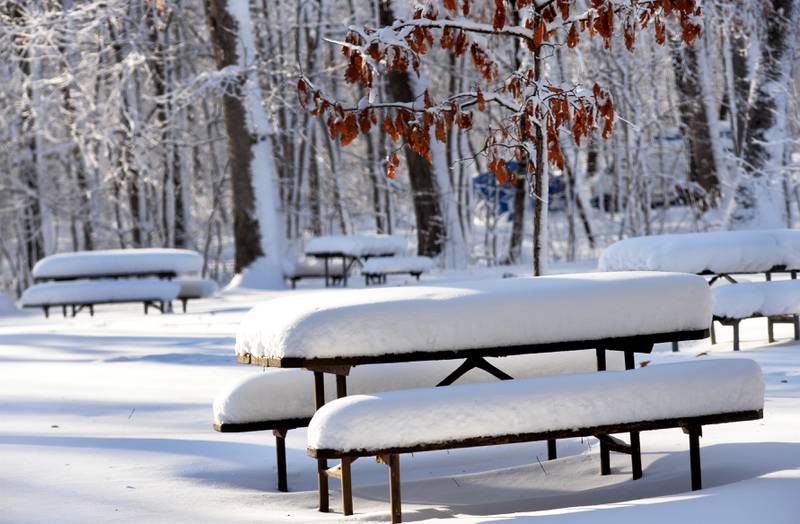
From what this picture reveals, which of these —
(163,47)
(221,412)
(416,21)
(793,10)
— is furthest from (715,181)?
(221,412)

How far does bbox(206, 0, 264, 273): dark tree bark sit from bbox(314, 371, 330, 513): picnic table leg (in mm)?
14210

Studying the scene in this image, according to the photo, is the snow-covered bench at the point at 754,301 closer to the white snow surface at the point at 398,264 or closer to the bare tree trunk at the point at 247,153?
the white snow surface at the point at 398,264

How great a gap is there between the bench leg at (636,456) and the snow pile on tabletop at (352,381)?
0.52m

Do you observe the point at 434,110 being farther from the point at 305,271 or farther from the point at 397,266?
the point at 305,271

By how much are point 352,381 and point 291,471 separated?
80cm

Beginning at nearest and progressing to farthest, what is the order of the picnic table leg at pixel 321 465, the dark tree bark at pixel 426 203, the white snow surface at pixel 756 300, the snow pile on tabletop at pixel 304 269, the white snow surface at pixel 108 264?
1. the picnic table leg at pixel 321 465
2. the white snow surface at pixel 756 300
3. the white snow surface at pixel 108 264
4. the snow pile on tabletop at pixel 304 269
5. the dark tree bark at pixel 426 203

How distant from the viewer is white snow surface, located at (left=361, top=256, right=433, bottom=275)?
18.9 metres

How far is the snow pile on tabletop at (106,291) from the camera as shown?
51.9 ft

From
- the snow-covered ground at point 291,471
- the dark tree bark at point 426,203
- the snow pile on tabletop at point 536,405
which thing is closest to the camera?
the snow pile on tabletop at point 536,405

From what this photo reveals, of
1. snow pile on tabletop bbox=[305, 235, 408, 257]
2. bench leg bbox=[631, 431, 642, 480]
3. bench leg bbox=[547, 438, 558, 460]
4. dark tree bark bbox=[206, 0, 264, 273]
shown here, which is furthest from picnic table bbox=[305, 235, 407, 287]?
bench leg bbox=[631, 431, 642, 480]

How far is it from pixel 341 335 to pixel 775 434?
7.80 feet

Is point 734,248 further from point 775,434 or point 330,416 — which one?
point 330,416

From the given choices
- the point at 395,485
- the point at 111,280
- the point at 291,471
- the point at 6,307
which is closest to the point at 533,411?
the point at 395,485

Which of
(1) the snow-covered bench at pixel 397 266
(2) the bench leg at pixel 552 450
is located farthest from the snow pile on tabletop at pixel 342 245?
(2) the bench leg at pixel 552 450
